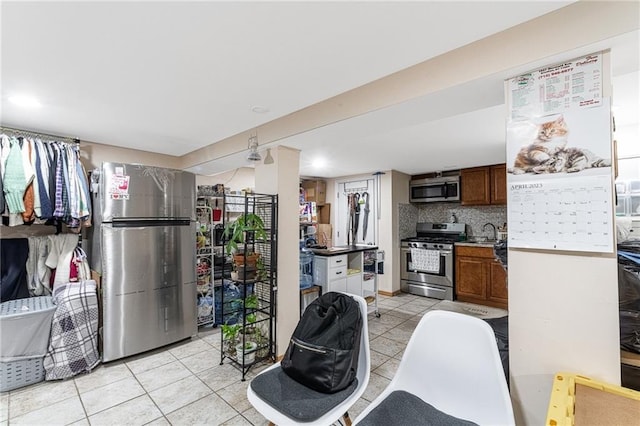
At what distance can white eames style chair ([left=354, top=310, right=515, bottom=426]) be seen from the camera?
4.15ft

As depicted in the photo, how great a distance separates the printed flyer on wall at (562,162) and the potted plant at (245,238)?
71.5 inches

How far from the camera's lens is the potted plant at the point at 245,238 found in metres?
2.42

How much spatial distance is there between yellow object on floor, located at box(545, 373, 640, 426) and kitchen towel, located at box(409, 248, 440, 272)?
3664 mm

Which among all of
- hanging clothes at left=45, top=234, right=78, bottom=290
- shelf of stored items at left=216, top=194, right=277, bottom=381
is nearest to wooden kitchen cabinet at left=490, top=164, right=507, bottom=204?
shelf of stored items at left=216, top=194, right=277, bottom=381

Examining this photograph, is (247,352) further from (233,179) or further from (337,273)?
(233,179)

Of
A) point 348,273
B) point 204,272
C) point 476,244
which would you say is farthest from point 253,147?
point 476,244

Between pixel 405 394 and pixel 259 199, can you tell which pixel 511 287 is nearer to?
pixel 405 394

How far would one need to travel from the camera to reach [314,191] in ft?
18.5

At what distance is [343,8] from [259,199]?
178 cm

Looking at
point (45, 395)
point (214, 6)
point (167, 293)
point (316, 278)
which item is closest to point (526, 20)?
point (214, 6)

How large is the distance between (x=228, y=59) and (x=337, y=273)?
2523 millimetres

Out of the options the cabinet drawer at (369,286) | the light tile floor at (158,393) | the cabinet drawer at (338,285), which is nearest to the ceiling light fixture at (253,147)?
the cabinet drawer at (338,285)

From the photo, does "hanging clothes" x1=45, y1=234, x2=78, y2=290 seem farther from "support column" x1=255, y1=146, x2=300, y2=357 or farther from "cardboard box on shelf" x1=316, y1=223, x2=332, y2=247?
"cardboard box on shelf" x1=316, y1=223, x2=332, y2=247

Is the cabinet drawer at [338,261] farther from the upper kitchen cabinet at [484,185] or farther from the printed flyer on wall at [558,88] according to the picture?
the upper kitchen cabinet at [484,185]
